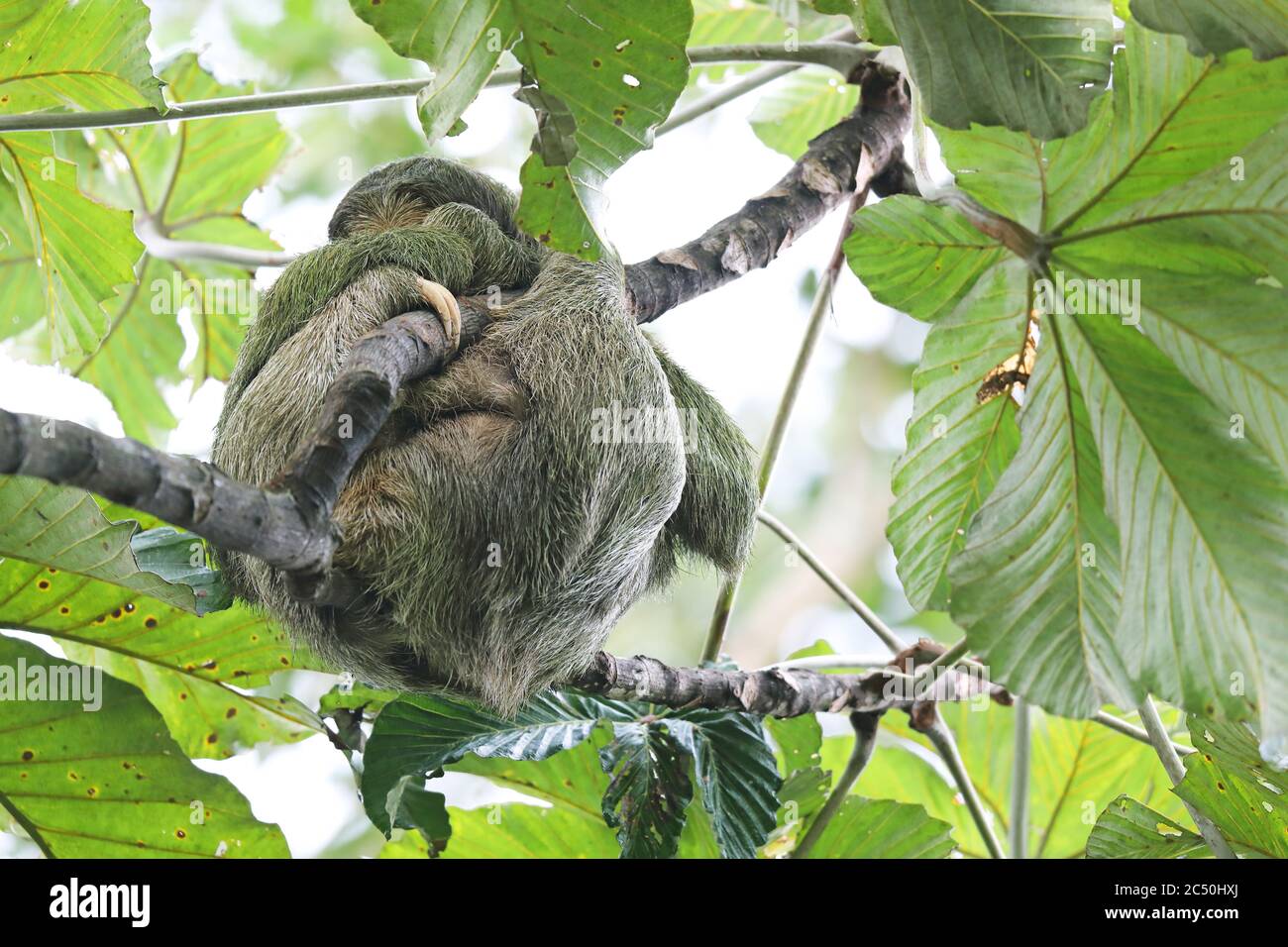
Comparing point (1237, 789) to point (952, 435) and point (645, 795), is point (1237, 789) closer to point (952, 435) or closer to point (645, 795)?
point (952, 435)

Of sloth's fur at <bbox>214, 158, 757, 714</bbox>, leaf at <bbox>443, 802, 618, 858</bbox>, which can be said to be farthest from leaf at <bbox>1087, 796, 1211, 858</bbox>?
leaf at <bbox>443, 802, 618, 858</bbox>

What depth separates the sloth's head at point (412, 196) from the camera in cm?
266

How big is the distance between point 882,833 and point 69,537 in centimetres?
194

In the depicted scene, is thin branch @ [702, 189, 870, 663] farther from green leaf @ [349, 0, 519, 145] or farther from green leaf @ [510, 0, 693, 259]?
green leaf @ [349, 0, 519, 145]

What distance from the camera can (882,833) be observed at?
2736 mm

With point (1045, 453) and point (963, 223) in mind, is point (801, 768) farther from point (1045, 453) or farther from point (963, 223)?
point (963, 223)

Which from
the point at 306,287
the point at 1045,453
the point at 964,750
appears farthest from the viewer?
the point at 964,750

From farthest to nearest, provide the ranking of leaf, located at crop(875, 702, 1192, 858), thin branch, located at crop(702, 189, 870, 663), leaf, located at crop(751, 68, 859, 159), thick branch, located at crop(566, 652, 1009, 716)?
leaf, located at crop(751, 68, 859, 159)
leaf, located at crop(875, 702, 1192, 858)
thin branch, located at crop(702, 189, 870, 663)
thick branch, located at crop(566, 652, 1009, 716)

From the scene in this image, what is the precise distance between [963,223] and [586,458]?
2.82 feet


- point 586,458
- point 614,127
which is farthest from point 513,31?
point 586,458

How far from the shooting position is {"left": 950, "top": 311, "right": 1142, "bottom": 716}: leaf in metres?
1.96

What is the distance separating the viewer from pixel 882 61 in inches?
113

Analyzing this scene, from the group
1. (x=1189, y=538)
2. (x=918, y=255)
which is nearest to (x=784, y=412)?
(x=918, y=255)

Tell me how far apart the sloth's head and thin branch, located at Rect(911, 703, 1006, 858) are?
4.99 feet
